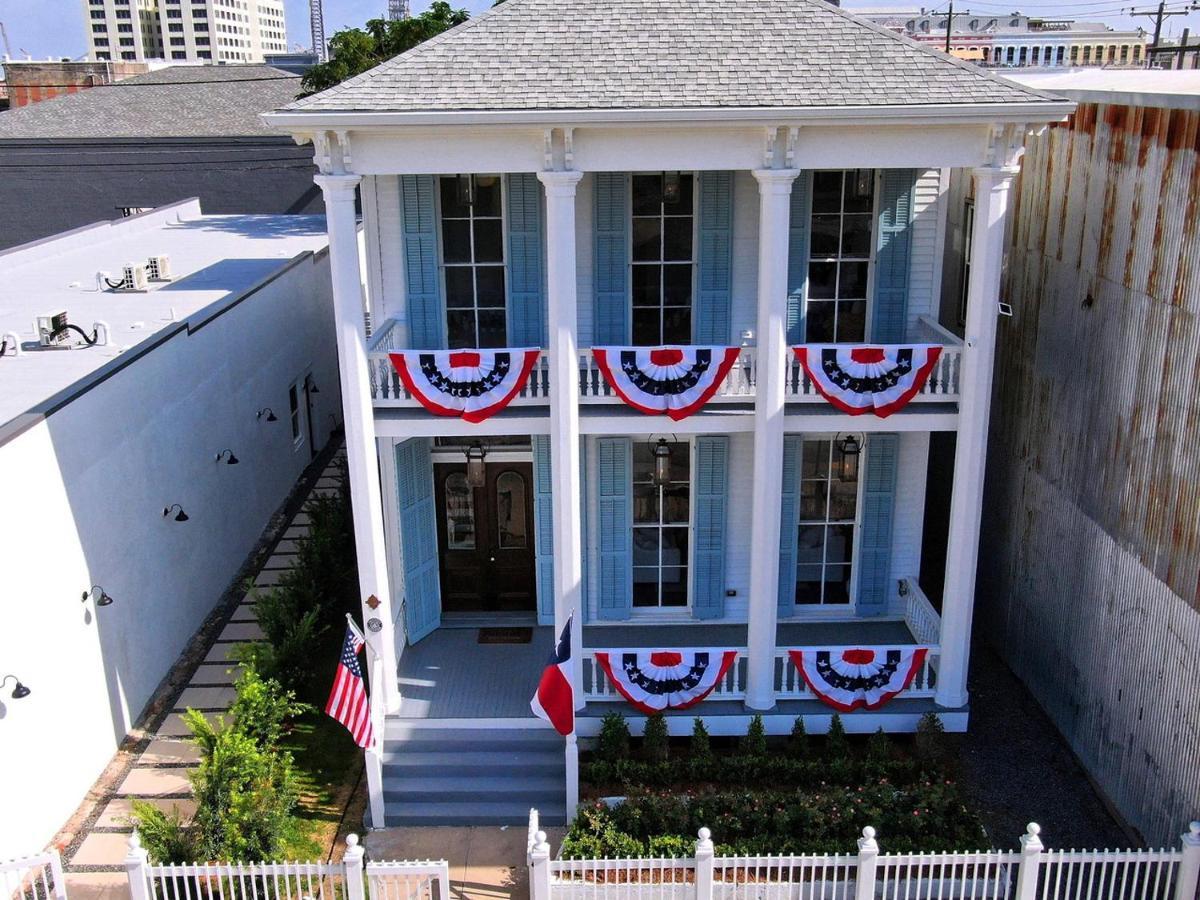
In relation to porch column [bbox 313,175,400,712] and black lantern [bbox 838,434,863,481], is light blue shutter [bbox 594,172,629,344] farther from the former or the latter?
black lantern [bbox 838,434,863,481]

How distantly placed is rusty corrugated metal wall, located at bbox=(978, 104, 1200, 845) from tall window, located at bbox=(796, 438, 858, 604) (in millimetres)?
2323

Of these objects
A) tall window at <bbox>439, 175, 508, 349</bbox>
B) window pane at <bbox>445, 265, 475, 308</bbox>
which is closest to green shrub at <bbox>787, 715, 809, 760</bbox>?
tall window at <bbox>439, 175, 508, 349</bbox>

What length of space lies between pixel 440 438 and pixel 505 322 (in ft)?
6.06

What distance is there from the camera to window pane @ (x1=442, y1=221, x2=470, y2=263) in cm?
1312

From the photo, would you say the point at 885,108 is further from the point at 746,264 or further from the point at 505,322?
the point at 505,322

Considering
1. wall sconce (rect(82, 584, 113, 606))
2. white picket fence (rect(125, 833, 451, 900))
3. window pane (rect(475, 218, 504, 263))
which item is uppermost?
window pane (rect(475, 218, 504, 263))

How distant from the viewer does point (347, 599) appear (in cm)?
1566

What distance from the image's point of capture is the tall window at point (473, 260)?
13031mm

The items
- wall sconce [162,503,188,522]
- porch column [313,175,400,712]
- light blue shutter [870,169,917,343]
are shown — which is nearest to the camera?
porch column [313,175,400,712]

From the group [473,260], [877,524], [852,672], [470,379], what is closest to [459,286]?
[473,260]

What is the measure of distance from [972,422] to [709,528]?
3.55 metres

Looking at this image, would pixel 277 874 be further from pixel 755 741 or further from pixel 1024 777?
pixel 1024 777

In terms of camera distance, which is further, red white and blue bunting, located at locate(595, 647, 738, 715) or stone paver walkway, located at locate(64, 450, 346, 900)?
red white and blue bunting, located at locate(595, 647, 738, 715)

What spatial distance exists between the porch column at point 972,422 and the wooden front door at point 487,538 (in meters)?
5.36
